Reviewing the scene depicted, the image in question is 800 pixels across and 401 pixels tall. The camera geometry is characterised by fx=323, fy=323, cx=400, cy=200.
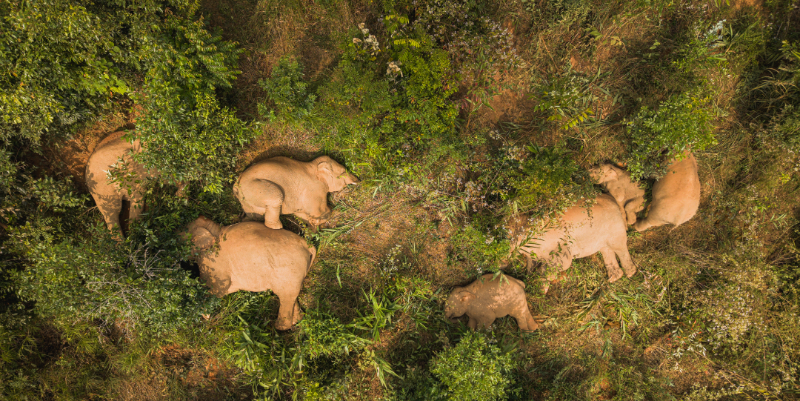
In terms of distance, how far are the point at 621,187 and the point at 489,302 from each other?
2823 mm

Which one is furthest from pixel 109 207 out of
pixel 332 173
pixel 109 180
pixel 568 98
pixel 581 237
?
pixel 581 237

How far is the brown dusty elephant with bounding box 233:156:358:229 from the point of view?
4715 mm

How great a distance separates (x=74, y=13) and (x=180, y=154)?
169cm

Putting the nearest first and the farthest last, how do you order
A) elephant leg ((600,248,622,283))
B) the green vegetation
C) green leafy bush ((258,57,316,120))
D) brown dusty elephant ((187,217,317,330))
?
the green vegetation → green leafy bush ((258,57,316,120)) → brown dusty elephant ((187,217,317,330)) → elephant leg ((600,248,622,283))

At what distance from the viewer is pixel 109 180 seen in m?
4.58

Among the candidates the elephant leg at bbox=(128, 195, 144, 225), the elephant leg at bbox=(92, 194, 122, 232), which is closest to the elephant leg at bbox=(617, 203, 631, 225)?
the elephant leg at bbox=(128, 195, 144, 225)

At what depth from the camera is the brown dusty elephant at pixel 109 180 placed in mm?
4609

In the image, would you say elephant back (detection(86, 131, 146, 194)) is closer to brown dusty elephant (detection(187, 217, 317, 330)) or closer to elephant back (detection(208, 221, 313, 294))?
brown dusty elephant (detection(187, 217, 317, 330))

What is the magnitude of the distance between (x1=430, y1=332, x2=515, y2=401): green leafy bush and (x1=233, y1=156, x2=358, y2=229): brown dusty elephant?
278 cm

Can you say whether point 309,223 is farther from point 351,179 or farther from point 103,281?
point 103,281

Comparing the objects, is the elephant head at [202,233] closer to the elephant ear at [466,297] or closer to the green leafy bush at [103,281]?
the green leafy bush at [103,281]

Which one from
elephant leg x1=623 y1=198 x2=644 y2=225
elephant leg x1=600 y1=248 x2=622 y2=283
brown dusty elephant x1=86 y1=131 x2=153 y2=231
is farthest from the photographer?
elephant leg x1=623 y1=198 x2=644 y2=225

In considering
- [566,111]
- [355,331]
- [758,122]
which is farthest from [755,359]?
[355,331]

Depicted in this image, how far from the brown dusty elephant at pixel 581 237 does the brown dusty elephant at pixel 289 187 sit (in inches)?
120
